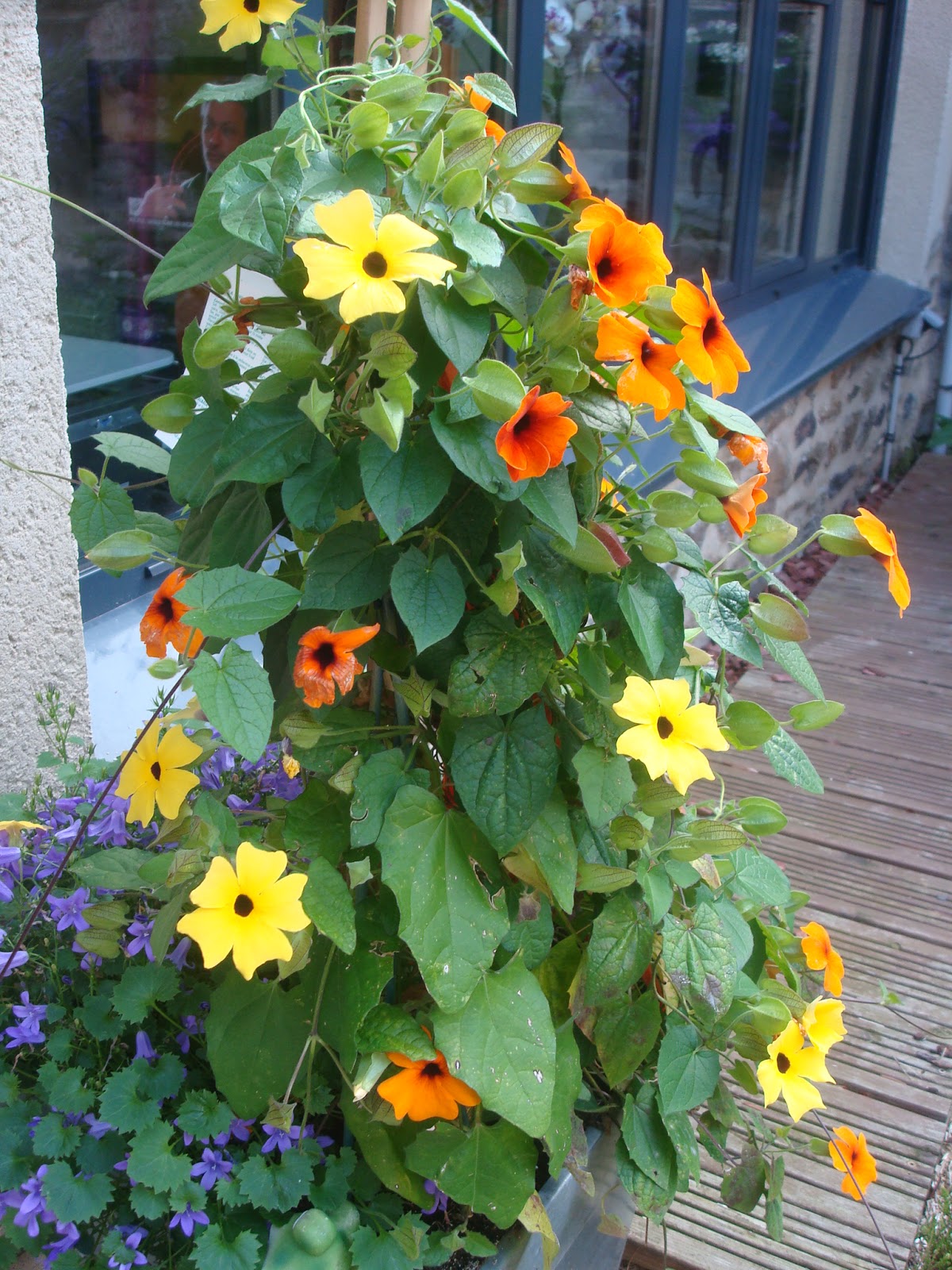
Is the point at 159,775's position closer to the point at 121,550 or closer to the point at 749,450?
the point at 121,550

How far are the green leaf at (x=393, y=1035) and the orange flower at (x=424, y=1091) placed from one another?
0.02 meters

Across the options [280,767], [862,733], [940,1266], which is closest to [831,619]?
[862,733]

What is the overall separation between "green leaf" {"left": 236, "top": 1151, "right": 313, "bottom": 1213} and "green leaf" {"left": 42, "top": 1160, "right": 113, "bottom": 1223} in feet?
0.35

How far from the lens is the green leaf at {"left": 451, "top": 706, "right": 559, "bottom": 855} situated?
Answer: 0.93 metres

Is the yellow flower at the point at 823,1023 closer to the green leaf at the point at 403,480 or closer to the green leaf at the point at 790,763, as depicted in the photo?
the green leaf at the point at 790,763

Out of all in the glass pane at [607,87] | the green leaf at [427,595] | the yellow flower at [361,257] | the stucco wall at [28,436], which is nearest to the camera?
the yellow flower at [361,257]

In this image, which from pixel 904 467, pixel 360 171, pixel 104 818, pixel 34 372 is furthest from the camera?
pixel 904 467

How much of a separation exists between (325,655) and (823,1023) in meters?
0.66

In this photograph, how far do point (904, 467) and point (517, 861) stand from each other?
18.7 feet

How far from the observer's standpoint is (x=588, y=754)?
0.98m

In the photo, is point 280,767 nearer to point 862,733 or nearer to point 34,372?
point 34,372

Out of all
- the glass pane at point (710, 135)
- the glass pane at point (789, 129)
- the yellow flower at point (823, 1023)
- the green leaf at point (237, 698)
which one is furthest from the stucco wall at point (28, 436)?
the glass pane at point (789, 129)

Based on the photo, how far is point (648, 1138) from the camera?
1.10 meters

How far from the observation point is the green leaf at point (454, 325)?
0.84 m
